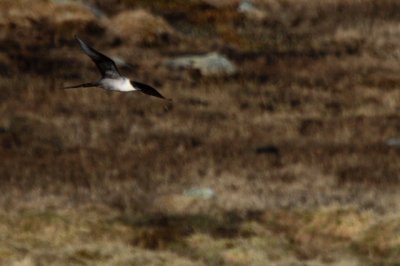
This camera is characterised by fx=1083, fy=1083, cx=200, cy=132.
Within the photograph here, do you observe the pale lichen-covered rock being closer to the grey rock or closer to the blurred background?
the blurred background

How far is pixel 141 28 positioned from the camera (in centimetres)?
5394

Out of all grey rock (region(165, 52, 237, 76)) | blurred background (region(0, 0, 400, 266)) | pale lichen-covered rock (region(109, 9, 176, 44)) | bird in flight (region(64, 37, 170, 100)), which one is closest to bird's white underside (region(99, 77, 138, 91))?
bird in flight (region(64, 37, 170, 100))

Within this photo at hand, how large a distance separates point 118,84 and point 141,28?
3862 cm

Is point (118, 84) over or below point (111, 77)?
below

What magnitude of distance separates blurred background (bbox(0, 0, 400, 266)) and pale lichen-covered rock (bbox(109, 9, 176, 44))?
121 mm

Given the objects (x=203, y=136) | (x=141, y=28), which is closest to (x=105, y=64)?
(x=203, y=136)

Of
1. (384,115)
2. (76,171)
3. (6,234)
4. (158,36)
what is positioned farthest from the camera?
(158,36)

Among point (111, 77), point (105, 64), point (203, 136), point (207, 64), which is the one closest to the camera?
point (105, 64)

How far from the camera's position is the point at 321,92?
45.2m

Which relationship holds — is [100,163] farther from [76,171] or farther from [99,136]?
[99,136]

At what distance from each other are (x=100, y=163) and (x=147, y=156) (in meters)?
2.01

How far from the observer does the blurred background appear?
24.2 m

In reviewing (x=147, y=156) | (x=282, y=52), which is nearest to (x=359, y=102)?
(x=282, y=52)

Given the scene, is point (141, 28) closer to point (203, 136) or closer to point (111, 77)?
point (203, 136)
